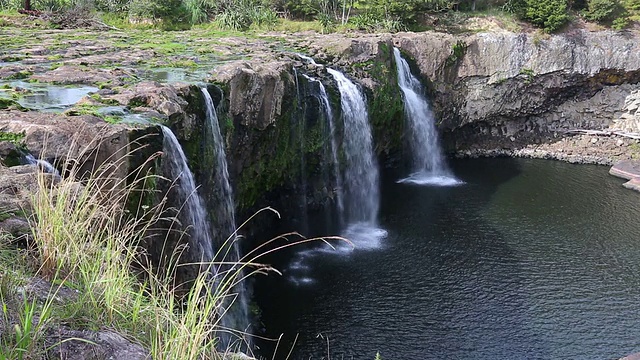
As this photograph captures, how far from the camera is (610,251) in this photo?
60.1 feet

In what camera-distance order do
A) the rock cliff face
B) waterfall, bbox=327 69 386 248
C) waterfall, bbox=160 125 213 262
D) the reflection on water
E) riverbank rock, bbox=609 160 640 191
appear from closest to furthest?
1. waterfall, bbox=160 125 213 262
2. the reflection on water
3. waterfall, bbox=327 69 386 248
4. riverbank rock, bbox=609 160 640 191
5. the rock cliff face

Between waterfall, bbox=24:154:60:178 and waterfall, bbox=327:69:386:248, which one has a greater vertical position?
waterfall, bbox=24:154:60:178

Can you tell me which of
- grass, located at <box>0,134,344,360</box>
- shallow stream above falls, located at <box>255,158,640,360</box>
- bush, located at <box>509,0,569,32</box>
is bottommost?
shallow stream above falls, located at <box>255,158,640,360</box>

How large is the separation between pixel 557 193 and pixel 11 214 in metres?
22.9

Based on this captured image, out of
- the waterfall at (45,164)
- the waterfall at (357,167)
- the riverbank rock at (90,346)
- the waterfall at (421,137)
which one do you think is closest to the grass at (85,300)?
the riverbank rock at (90,346)

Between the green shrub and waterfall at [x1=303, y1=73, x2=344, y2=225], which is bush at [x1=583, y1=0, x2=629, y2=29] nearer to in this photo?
the green shrub

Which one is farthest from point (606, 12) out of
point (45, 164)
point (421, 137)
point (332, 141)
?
point (45, 164)

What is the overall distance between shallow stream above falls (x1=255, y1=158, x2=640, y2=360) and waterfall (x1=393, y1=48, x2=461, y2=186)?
280 cm

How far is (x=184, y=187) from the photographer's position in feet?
37.3

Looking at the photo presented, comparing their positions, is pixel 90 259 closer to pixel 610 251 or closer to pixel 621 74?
pixel 610 251

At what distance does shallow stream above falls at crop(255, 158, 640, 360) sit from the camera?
13.2 m

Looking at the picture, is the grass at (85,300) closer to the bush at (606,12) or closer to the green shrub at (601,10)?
the bush at (606,12)

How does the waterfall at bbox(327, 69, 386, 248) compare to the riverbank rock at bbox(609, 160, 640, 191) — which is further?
the riverbank rock at bbox(609, 160, 640, 191)

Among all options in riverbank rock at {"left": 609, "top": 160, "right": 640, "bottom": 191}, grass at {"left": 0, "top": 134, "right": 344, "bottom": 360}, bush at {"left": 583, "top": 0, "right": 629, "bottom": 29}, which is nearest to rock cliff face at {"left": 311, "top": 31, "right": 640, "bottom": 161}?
bush at {"left": 583, "top": 0, "right": 629, "bottom": 29}
